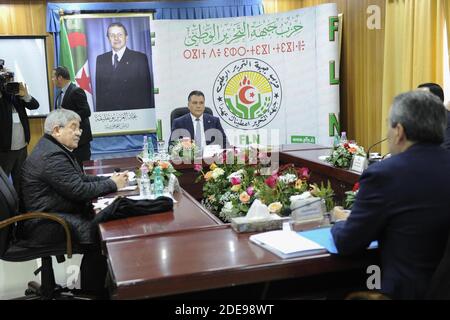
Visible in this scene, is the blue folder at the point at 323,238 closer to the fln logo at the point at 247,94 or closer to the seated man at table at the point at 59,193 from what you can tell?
the seated man at table at the point at 59,193

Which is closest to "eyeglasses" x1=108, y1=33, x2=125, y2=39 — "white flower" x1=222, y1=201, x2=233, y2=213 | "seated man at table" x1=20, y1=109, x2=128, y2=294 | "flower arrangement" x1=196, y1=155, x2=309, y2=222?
"flower arrangement" x1=196, y1=155, x2=309, y2=222

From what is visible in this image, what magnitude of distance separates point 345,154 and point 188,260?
200cm

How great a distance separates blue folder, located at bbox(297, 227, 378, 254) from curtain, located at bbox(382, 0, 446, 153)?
247cm

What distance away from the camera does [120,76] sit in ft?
20.1

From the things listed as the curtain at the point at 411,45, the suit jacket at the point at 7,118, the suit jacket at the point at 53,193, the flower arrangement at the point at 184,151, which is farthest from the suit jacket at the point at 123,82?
the suit jacket at the point at 53,193

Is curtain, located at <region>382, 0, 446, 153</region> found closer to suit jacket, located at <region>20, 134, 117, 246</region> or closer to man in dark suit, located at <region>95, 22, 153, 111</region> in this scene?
suit jacket, located at <region>20, 134, 117, 246</region>

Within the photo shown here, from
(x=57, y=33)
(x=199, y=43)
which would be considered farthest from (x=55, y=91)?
(x=199, y=43)

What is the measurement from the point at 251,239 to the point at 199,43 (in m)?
4.32

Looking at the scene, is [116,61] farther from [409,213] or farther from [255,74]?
[409,213]

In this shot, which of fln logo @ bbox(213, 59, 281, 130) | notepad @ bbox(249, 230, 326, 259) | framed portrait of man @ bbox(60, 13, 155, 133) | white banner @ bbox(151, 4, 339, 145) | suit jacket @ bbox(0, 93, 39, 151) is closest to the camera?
notepad @ bbox(249, 230, 326, 259)

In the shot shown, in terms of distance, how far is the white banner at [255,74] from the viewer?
5.53m

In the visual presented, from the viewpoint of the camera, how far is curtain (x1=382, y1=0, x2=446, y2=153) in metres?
4.24

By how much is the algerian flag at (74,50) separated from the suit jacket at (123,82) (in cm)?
18

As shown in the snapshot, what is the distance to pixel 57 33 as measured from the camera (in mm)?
5906
